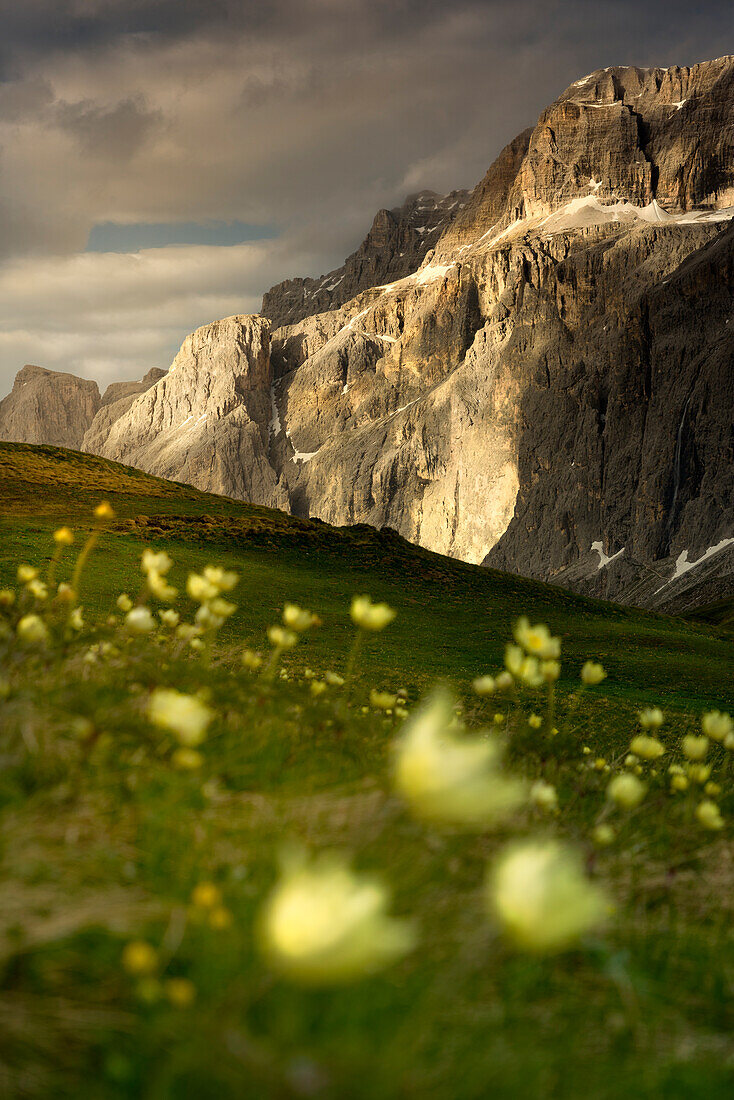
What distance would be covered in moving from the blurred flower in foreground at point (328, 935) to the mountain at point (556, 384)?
86.3 meters

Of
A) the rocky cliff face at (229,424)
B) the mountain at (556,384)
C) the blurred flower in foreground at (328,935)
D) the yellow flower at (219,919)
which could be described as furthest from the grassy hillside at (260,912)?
the rocky cliff face at (229,424)

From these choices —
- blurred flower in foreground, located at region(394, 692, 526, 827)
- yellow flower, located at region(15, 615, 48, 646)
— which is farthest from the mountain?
blurred flower in foreground, located at region(394, 692, 526, 827)

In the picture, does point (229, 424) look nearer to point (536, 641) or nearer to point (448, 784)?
point (536, 641)

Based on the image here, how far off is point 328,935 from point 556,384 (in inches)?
5712

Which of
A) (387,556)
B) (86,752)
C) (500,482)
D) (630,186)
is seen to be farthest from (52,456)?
(630,186)

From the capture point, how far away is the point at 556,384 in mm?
136375

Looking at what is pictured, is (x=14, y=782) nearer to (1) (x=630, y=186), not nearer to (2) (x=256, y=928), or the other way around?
(2) (x=256, y=928)

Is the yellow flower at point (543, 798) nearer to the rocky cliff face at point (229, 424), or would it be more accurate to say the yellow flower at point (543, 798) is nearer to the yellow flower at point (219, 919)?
the yellow flower at point (219, 919)

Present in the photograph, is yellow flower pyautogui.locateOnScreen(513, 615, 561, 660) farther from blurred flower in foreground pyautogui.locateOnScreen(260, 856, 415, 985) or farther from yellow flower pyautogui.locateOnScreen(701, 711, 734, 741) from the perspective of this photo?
blurred flower in foreground pyautogui.locateOnScreen(260, 856, 415, 985)

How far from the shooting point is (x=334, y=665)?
14.9 meters

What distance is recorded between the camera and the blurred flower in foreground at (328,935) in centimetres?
94

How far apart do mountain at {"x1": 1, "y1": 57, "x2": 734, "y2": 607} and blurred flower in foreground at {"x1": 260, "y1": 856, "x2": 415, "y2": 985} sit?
86.3 meters

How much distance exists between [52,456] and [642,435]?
102599 millimetres

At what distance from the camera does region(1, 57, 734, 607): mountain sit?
4149 inches
